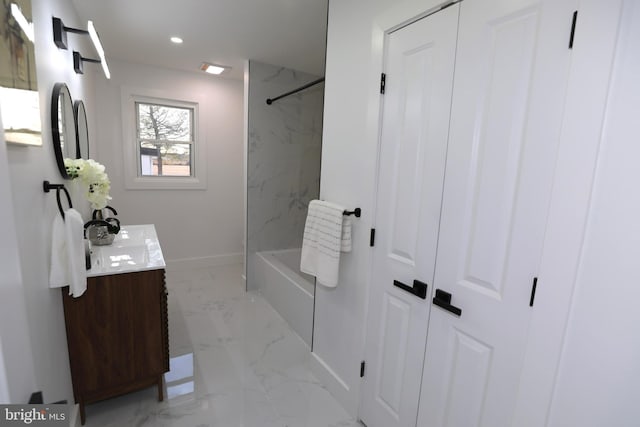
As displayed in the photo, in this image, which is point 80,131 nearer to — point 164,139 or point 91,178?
point 91,178

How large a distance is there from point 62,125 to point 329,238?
1597 millimetres

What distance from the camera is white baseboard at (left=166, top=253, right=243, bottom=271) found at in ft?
13.3

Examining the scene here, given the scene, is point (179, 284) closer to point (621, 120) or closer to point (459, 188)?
point (459, 188)

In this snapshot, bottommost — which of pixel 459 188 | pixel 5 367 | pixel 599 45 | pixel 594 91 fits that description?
pixel 5 367

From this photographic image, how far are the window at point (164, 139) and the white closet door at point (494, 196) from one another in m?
3.57

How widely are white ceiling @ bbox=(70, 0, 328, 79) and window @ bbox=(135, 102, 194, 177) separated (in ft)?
1.90

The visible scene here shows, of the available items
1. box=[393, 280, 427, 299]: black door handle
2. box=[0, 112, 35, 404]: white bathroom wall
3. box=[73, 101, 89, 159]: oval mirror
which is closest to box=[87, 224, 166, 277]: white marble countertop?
box=[73, 101, 89, 159]: oval mirror

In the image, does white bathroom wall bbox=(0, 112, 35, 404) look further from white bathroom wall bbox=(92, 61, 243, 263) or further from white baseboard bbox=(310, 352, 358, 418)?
white bathroom wall bbox=(92, 61, 243, 263)

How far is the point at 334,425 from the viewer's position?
1.79 m

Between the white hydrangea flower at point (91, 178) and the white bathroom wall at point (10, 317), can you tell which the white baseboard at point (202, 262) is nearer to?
the white hydrangea flower at point (91, 178)

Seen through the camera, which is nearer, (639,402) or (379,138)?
(639,402)

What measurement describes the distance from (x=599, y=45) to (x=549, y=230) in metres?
0.52

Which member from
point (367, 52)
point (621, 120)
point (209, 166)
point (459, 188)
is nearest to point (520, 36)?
point (621, 120)

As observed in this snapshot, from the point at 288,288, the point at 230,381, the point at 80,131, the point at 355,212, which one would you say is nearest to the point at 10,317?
the point at 355,212
